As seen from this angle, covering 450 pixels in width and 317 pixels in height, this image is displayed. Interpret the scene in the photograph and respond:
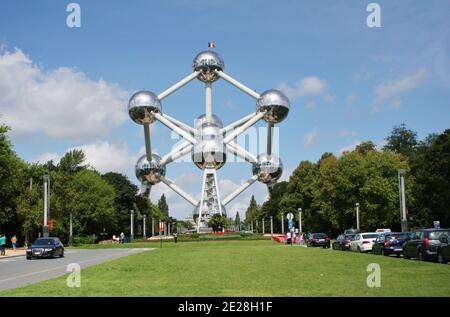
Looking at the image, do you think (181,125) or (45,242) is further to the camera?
(181,125)

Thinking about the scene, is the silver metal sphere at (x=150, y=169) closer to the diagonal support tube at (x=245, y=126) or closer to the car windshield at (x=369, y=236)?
the diagonal support tube at (x=245, y=126)

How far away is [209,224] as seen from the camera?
8238 cm

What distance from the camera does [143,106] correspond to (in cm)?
7500

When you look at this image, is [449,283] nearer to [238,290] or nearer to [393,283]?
[393,283]

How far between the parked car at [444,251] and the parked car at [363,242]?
41.5 feet

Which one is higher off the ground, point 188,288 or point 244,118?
point 244,118

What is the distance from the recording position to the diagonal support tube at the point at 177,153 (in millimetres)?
80500

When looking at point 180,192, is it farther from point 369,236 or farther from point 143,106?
point 369,236

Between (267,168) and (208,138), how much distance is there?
35.1ft

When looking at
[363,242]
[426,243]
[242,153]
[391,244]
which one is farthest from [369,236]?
[242,153]

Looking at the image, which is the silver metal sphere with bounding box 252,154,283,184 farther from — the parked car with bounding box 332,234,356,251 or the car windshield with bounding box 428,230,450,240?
the car windshield with bounding box 428,230,450,240

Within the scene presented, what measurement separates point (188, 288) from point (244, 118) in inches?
2629

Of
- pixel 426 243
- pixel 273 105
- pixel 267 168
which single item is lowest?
pixel 426 243
